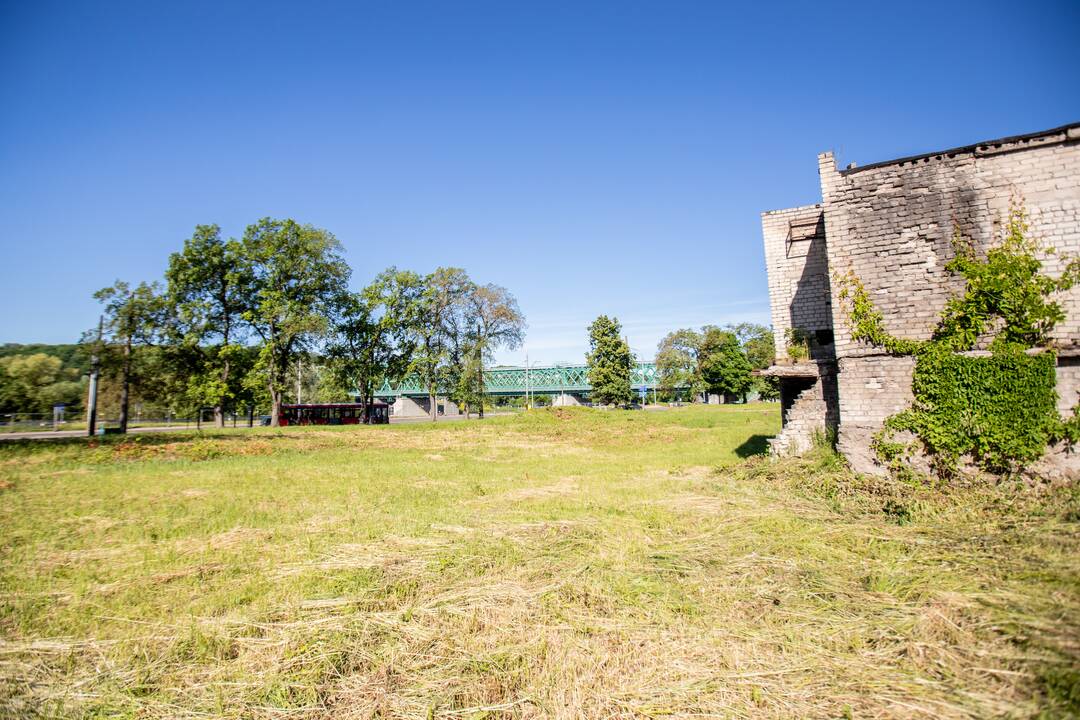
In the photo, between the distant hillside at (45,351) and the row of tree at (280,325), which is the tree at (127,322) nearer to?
the row of tree at (280,325)

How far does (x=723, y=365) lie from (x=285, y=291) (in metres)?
59.2

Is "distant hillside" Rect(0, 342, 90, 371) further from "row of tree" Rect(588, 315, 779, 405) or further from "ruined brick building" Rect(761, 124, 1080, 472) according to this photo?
"ruined brick building" Rect(761, 124, 1080, 472)

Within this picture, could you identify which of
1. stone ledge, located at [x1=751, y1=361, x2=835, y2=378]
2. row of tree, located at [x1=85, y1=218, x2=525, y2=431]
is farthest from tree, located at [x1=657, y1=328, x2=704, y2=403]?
stone ledge, located at [x1=751, y1=361, x2=835, y2=378]

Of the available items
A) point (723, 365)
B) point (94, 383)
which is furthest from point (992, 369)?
point (723, 365)

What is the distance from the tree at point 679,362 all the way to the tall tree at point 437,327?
42939 millimetres

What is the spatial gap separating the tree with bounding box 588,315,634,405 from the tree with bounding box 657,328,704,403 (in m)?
18.3

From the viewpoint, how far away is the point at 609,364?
59719 mm

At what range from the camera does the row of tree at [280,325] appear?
3375 cm

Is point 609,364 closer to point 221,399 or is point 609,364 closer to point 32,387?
point 221,399

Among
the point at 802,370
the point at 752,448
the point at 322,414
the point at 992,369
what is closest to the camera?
the point at 992,369

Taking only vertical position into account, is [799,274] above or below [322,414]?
above

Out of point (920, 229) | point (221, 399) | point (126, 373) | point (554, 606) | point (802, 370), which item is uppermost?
point (920, 229)

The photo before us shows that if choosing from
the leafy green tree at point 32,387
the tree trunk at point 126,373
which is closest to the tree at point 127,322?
the tree trunk at point 126,373

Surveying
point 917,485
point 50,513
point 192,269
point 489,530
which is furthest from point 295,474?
point 192,269
